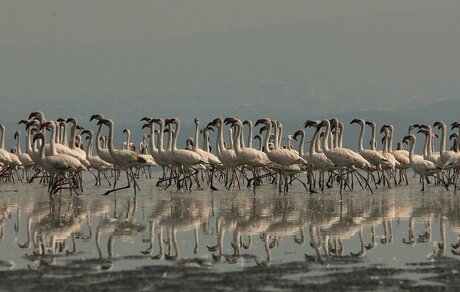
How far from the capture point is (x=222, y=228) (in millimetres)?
21797

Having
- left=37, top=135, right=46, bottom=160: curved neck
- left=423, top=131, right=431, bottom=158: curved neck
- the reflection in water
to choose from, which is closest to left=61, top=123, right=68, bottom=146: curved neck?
left=37, top=135, right=46, bottom=160: curved neck

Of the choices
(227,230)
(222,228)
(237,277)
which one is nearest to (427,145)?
(222,228)

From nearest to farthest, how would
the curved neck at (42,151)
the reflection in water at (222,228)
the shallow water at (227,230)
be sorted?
the shallow water at (227,230), the reflection in water at (222,228), the curved neck at (42,151)

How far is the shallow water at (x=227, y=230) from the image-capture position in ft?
55.7

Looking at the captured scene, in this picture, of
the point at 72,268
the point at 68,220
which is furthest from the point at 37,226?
the point at 72,268

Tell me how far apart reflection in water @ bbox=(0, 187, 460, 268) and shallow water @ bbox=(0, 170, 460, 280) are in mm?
19

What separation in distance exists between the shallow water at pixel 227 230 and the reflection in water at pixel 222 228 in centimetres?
2

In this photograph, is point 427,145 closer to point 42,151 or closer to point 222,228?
point 42,151

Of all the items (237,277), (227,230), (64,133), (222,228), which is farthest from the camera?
(64,133)

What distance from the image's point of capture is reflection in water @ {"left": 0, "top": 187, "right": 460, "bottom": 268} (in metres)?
17.6

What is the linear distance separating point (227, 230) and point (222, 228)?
0.40m

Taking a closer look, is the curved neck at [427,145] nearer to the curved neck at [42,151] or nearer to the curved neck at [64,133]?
the curved neck at [64,133]

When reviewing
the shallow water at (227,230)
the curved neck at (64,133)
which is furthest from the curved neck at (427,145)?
the curved neck at (64,133)

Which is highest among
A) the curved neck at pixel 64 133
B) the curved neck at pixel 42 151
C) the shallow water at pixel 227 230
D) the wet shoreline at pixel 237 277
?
the curved neck at pixel 64 133
